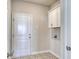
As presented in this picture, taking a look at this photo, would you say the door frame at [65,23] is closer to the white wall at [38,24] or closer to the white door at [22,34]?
the white door at [22,34]

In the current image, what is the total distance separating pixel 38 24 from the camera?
15.6ft

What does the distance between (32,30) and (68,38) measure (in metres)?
3.45

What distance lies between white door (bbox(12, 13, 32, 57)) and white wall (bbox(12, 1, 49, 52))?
0.30m

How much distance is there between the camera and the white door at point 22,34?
4.15m

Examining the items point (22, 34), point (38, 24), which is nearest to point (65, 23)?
point (22, 34)

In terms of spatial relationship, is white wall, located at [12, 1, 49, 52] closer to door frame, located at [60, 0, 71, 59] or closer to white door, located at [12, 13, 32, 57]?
white door, located at [12, 13, 32, 57]

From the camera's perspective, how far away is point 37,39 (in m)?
4.71

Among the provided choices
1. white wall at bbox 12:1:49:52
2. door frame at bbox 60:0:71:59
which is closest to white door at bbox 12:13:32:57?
white wall at bbox 12:1:49:52

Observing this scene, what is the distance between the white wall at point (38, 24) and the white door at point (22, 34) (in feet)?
1.00

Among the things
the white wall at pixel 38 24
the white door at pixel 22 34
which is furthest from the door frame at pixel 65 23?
the white wall at pixel 38 24

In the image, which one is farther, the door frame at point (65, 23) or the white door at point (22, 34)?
the white door at point (22, 34)

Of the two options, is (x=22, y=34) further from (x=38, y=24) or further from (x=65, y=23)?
(x=65, y=23)

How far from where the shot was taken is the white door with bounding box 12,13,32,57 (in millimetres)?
4152

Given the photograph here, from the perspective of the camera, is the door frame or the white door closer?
the door frame
